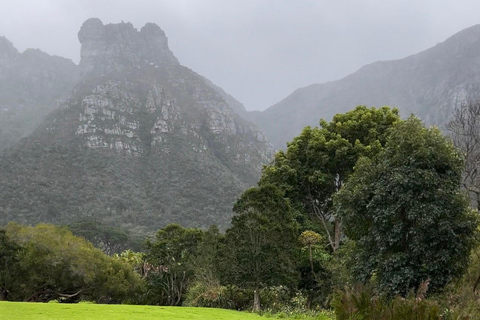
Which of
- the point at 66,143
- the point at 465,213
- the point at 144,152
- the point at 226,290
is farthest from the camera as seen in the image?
the point at 144,152

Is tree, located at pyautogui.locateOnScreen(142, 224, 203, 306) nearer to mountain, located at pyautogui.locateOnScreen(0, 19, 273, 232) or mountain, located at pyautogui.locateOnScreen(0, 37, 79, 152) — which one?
mountain, located at pyautogui.locateOnScreen(0, 19, 273, 232)

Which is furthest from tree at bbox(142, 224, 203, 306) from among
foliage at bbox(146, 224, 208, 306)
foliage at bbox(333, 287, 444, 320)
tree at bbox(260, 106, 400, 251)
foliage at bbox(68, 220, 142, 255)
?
foliage at bbox(333, 287, 444, 320)

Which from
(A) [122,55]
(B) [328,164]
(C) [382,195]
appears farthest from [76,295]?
(A) [122,55]

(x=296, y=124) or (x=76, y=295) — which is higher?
(x=296, y=124)

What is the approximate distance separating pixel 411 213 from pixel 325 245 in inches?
403

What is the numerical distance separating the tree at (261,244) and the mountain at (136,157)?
48.5 metres

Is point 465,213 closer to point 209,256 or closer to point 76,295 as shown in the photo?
point 209,256

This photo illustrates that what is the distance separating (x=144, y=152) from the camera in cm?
8862

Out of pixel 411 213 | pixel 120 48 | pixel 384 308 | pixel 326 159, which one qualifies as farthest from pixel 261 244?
pixel 120 48

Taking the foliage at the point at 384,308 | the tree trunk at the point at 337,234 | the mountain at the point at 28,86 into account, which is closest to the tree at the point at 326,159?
the tree trunk at the point at 337,234

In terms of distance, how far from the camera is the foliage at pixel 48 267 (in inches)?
941

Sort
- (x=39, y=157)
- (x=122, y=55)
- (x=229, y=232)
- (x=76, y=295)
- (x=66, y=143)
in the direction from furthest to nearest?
(x=122, y=55)
(x=66, y=143)
(x=39, y=157)
(x=76, y=295)
(x=229, y=232)

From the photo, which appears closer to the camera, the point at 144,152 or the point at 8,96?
the point at 144,152

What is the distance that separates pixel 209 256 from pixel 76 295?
426 inches
